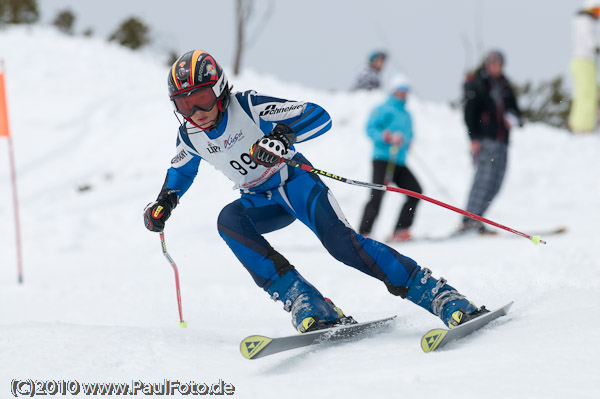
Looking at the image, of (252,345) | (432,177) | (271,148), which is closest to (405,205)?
(432,177)

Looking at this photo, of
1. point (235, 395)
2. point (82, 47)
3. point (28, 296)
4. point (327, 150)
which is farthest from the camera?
point (82, 47)

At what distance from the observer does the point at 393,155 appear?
7.41 m

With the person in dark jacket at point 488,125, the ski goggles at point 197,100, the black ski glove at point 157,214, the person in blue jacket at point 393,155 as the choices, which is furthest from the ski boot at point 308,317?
the person in dark jacket at point 488,125

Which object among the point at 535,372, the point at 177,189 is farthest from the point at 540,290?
the point at 177,189

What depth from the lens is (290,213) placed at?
3473 millimetres

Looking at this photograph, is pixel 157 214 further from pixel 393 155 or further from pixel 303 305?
pixel 393 155

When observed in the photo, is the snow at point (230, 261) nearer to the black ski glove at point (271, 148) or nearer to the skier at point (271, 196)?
the skier at point (271, 196)

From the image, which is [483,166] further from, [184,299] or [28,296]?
[28,296]

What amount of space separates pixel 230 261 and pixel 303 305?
4207 mm

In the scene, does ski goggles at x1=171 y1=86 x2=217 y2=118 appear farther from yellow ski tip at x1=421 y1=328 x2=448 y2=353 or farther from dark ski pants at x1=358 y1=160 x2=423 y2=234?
dark ski pants at x1=358 y1=160 x2=423 y2=234

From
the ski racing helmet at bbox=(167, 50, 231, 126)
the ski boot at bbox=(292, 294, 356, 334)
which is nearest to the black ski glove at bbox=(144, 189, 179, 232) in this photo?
the ski racing helmet at bbox=(167, 50, 231, 126)

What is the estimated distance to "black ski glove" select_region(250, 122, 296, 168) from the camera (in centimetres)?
297

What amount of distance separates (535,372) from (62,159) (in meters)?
12.9

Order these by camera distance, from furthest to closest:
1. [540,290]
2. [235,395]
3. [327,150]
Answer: [327,150]
[540,290]
[235,395]
